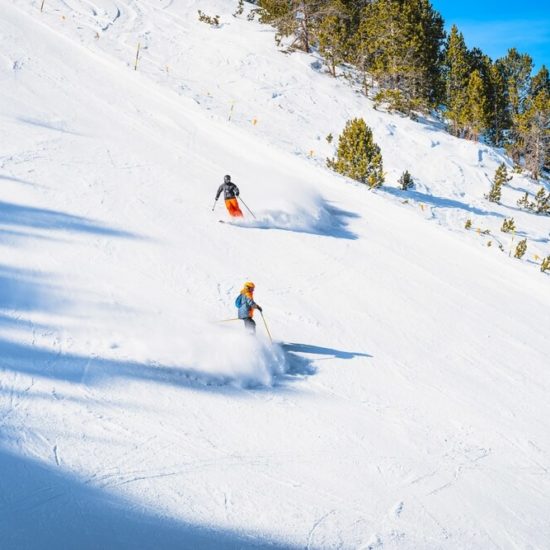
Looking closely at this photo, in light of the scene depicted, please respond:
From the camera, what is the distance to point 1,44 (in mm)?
19406

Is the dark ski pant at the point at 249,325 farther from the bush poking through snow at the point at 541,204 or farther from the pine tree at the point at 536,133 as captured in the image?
the pine tree at the point at 536,133

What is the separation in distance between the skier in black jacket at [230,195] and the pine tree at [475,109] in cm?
2589

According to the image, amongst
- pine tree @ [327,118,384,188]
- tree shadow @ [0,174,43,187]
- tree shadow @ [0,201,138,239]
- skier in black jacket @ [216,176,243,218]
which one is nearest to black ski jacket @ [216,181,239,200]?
skier in black jacket @ [216,176,243,218]

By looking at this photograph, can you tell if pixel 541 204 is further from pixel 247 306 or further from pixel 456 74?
pixel 247 306

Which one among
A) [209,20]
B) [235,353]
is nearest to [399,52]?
[209,20]

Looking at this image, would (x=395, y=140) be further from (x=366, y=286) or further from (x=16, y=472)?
(x=16, y=472)

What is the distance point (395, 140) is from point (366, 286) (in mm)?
20458

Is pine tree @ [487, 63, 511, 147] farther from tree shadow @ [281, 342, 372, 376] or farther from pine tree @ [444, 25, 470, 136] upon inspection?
tree shadow @ [281, 342, 372, 376]

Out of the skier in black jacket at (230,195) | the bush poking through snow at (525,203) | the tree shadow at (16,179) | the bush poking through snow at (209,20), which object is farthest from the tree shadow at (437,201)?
the bush poking through snow at (209,20)

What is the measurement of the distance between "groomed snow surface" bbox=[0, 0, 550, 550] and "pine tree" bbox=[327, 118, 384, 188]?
2.91 meters

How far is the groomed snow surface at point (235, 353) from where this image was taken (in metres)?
5.26

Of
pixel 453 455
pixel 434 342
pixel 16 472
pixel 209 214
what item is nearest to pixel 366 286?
pixel 434 342

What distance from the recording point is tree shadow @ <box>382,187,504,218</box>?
23234 millimetres

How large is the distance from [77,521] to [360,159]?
17.8 m
